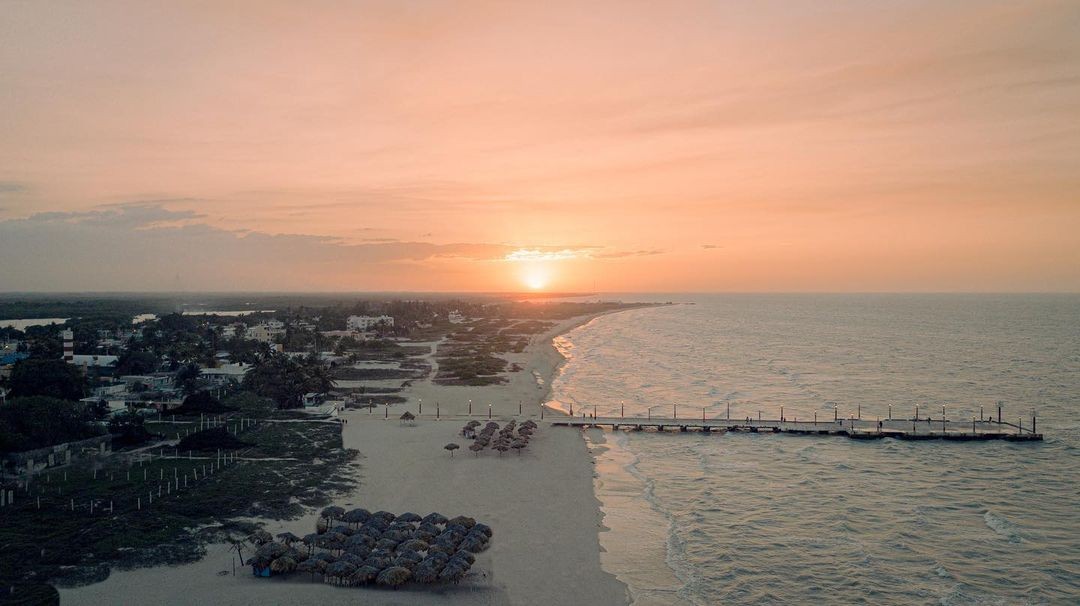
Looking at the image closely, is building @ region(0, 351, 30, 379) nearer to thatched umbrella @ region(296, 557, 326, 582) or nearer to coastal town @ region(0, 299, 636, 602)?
coastal town @ region(0, 299, 636, 602)

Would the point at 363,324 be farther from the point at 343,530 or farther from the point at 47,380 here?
the point at 343,530

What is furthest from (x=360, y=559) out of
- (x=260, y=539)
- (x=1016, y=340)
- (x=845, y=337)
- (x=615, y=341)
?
(x=1016, y=340)

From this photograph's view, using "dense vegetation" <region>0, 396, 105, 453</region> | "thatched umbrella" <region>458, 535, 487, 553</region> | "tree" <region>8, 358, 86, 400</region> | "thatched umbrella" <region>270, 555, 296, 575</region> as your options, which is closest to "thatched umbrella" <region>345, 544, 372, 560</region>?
"thatched umbrella" <region>270, 555, 296, 575</region>

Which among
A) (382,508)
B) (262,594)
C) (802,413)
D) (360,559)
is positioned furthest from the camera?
(802,413)

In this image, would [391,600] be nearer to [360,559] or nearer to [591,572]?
[360,559]

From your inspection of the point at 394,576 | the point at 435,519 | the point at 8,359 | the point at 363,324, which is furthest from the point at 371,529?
the point at 363,324

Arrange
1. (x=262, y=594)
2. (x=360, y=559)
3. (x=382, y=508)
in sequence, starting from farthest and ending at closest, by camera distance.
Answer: (x=382, y=508) → (x=360, y=559) → (x=262, y=594)
